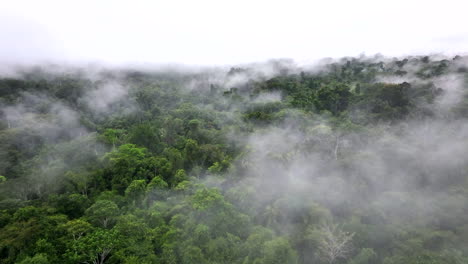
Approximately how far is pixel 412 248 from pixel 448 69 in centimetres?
9288

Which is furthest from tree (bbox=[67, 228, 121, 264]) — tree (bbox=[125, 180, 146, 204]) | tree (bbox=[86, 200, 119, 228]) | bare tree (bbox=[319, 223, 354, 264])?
bare tree (bbox=[319, 223, 354, 264])

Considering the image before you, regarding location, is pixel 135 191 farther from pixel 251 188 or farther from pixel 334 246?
pixel 334 246

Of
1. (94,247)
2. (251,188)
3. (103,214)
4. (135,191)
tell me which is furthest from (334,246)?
(135,191)

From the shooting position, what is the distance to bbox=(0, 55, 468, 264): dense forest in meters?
22.1

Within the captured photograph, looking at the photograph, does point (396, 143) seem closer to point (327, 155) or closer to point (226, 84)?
point (327, 155)

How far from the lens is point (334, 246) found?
69.9 feet

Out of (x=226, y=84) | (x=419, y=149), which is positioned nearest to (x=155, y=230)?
(x=419, y=149)

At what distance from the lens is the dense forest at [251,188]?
22.1 meters

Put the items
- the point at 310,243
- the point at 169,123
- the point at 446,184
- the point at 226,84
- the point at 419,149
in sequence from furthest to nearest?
1. the point at 226,84
2. the point at 169,123
3. the point at 419,149
4. the point at 446,184
5. the point at 310,243

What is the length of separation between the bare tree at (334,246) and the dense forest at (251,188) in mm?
119

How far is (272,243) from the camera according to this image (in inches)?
859

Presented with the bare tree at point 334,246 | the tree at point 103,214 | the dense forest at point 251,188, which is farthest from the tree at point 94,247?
the bare tree at point 334,246

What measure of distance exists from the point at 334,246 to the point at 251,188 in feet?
35.5

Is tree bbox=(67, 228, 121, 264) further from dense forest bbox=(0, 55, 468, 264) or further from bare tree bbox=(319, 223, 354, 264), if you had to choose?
bare tree bbox=(319, 223, 354, 264)
